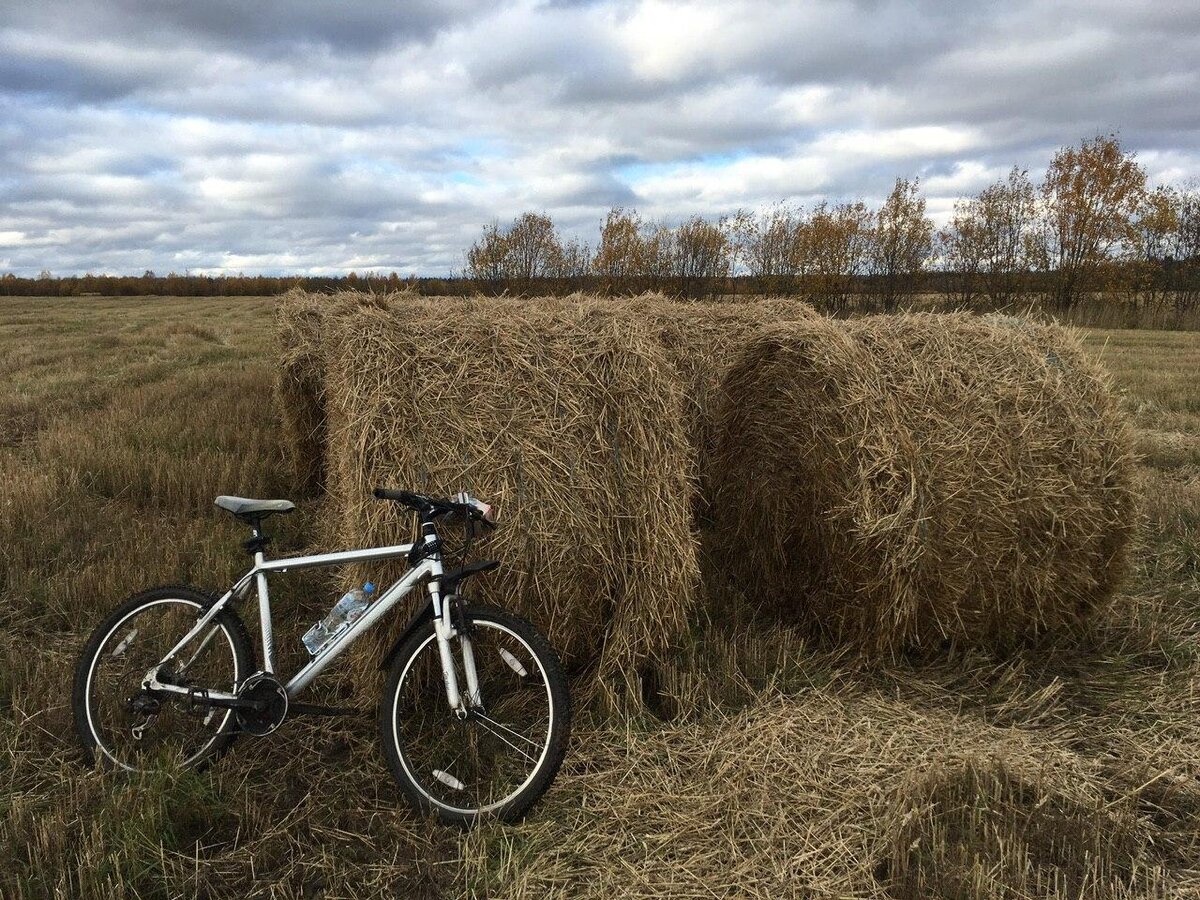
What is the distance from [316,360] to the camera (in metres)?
7.18

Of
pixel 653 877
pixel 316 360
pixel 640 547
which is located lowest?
pixel 653 877

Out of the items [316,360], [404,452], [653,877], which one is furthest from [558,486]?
[316,360]

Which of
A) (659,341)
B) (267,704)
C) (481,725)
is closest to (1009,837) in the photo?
(481,725)

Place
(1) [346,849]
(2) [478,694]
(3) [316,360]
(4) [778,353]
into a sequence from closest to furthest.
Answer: (1) [346,849], (2) [478,694], (4) [778,353], (3) [316,360]

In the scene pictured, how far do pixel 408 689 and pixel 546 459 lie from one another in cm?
131

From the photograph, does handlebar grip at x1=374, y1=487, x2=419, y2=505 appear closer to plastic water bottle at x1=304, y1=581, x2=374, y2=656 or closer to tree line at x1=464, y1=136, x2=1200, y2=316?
plastic water bottle at x1=304, y1=581, x2=374, y2=656

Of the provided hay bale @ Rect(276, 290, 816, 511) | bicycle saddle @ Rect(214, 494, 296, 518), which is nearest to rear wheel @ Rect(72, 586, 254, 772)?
Result: bicycle saddle @ Rect(214, 494, 296, 518)

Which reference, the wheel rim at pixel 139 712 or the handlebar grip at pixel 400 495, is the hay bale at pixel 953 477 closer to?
the handlebar grip at pixel 400 495

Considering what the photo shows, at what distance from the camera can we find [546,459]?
3.68 metres

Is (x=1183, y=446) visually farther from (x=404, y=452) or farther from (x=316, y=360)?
(x=316, y=360)

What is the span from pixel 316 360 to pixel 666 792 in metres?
5.50

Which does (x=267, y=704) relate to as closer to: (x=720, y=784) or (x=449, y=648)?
(x=449, y=648)

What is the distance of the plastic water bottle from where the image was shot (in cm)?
336

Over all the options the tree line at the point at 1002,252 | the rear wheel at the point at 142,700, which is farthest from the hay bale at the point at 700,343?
the tree line at the point at 1002,252
